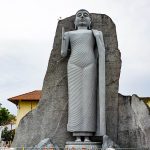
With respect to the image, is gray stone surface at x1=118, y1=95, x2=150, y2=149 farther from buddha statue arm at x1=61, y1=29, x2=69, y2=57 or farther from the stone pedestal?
buddha statue arm at x1=61, y1=29, x2=69, y2=57

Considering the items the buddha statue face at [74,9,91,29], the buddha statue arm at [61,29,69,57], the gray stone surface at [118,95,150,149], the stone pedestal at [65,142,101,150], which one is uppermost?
the buddha statue face at [74,9,91,29]

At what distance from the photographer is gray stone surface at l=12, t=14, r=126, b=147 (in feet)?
27.9

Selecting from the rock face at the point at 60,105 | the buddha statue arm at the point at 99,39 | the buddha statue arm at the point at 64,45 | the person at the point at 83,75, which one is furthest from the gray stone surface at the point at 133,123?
the buddha statue arm at the point at 64,45

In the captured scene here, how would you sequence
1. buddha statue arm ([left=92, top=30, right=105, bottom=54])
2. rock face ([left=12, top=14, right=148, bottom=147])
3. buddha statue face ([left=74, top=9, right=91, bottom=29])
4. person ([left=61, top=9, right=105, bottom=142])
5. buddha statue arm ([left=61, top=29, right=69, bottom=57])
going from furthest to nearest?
buddha statue face ([left=74, top=9, right=91, bottom=29])
buddha statue arm ([left=61, top=29, right=69, bottom=57])
rock face ([left=12, top=14, right=148, bottom=147])
buddha statue arm ([left=92, top=30, right=105, bottom=54])
person ([left=61, top=9, right=105, bottom=142])

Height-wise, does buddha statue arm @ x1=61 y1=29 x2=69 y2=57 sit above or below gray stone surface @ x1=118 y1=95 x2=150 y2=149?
above

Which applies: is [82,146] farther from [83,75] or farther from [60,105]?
[83,75]

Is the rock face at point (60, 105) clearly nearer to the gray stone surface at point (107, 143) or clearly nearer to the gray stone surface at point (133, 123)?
the gray stone surface at point (133, 123)

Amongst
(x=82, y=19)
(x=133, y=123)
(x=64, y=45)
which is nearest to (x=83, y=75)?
(x=64, y=45)

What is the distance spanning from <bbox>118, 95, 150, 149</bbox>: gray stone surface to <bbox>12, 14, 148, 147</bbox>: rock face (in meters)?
0.02

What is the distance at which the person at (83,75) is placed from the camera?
8055mm

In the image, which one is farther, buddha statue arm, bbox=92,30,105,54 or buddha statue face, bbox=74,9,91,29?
buddha statue face, bbox=74,9,91,29

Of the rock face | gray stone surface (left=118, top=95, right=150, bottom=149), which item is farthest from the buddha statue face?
gray stone surface (left=118, top=95, right=150, bottom=149)

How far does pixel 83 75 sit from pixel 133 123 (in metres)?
1.66

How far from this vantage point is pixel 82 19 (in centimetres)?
872
